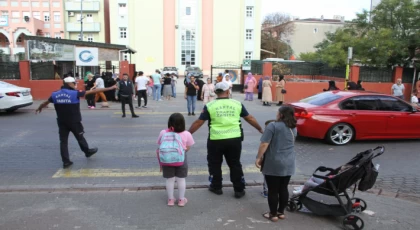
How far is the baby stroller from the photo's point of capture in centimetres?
417

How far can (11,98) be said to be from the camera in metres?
13.2

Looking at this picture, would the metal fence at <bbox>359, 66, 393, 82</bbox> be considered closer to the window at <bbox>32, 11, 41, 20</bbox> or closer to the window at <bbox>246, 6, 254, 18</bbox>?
the window at <bbox>246, 6, 254, 18</bbox>

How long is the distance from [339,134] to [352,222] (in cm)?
487

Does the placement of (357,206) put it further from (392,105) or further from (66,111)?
(392,105)

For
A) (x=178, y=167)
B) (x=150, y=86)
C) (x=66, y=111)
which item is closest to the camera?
(x=178, y=167)

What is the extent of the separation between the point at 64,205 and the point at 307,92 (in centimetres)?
1707

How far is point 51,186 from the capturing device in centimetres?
545

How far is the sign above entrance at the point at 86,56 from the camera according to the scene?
19.3 m

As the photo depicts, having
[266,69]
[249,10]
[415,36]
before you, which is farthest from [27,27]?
[415,36]

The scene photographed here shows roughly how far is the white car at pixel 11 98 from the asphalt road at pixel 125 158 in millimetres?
1942

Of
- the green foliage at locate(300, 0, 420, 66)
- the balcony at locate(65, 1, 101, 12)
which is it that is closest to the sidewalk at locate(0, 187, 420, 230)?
the green foliage at locate(300, 0, 420, 66)

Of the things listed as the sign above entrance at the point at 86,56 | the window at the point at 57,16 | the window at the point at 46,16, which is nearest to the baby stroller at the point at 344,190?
the sign above entrance at the point at 86,56

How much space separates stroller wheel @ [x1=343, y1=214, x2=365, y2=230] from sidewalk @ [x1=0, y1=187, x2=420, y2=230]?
124 millimetres

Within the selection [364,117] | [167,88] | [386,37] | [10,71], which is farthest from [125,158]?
[386,37]
